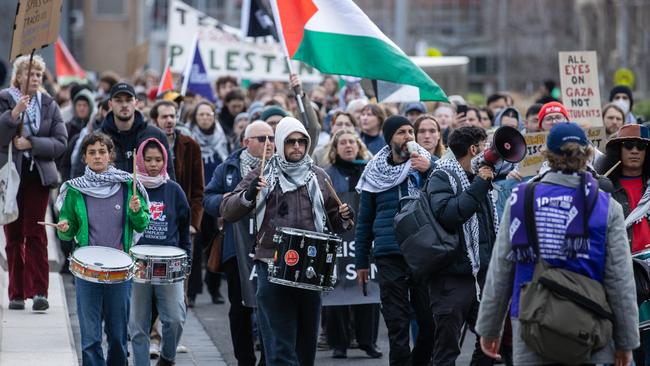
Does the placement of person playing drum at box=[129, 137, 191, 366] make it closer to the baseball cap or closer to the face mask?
the baseball cap

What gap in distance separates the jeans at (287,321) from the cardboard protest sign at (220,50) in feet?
41.5

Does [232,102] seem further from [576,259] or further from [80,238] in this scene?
[576,259]

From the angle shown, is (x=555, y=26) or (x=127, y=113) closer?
(x=127, y=113)

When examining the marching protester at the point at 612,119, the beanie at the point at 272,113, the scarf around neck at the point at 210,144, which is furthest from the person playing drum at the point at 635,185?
the scarf around neck at the point at 210,144

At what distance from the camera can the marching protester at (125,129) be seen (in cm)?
1148

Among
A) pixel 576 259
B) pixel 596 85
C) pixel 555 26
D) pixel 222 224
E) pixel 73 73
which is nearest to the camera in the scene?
pixel 576 259

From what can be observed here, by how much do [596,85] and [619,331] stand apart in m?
7.58

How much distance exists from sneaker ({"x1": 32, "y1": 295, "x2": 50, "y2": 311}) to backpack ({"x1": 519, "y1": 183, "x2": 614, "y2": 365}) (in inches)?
239

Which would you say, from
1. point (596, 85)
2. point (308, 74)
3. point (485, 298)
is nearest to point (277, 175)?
point (485, 298)

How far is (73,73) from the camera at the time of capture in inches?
1046

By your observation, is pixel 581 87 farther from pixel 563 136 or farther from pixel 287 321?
pixel 563 136

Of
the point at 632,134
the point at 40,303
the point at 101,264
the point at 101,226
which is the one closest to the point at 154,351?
the point at 40,303

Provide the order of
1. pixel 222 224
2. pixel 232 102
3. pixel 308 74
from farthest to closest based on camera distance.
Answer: pixel 308 74 → pixel 232 102 → pixel 222 224

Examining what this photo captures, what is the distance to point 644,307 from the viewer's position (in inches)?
369
